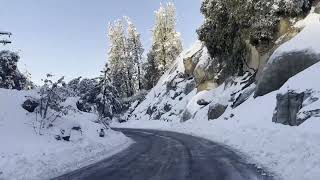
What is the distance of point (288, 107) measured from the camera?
23125 mm

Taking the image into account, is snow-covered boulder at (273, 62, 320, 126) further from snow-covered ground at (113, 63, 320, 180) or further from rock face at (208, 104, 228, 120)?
rock face at (208, 104, 228, 120)

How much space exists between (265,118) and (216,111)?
1358 cm

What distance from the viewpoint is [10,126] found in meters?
19.6

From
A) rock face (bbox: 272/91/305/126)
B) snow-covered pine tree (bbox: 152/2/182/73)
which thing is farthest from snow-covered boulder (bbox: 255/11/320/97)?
snow-covered pine tree (bbox: 152/2/182/73)

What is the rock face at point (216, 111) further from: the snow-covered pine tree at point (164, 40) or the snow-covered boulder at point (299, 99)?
the snow-covered pine tree at point (164, 40)

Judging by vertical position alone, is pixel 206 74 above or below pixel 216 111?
above

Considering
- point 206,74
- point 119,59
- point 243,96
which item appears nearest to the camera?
point 243,96

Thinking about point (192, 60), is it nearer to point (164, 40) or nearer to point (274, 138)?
point (164, 40)

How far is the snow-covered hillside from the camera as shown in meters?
13.7

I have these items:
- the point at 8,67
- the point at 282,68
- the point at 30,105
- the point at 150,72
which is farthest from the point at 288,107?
the point at 150,72

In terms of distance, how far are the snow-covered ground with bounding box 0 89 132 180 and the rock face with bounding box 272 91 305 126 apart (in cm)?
962

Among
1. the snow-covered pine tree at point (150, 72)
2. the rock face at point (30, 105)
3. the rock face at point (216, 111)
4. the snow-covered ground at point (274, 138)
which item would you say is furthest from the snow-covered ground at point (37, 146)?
the snow-covered pine tree at point (150, 72)

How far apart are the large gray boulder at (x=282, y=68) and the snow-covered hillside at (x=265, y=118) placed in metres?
0.41

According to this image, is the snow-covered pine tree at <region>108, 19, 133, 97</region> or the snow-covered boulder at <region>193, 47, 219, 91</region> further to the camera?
the snow-covered pine tree at <region>108, 19, 133, 97</region>
